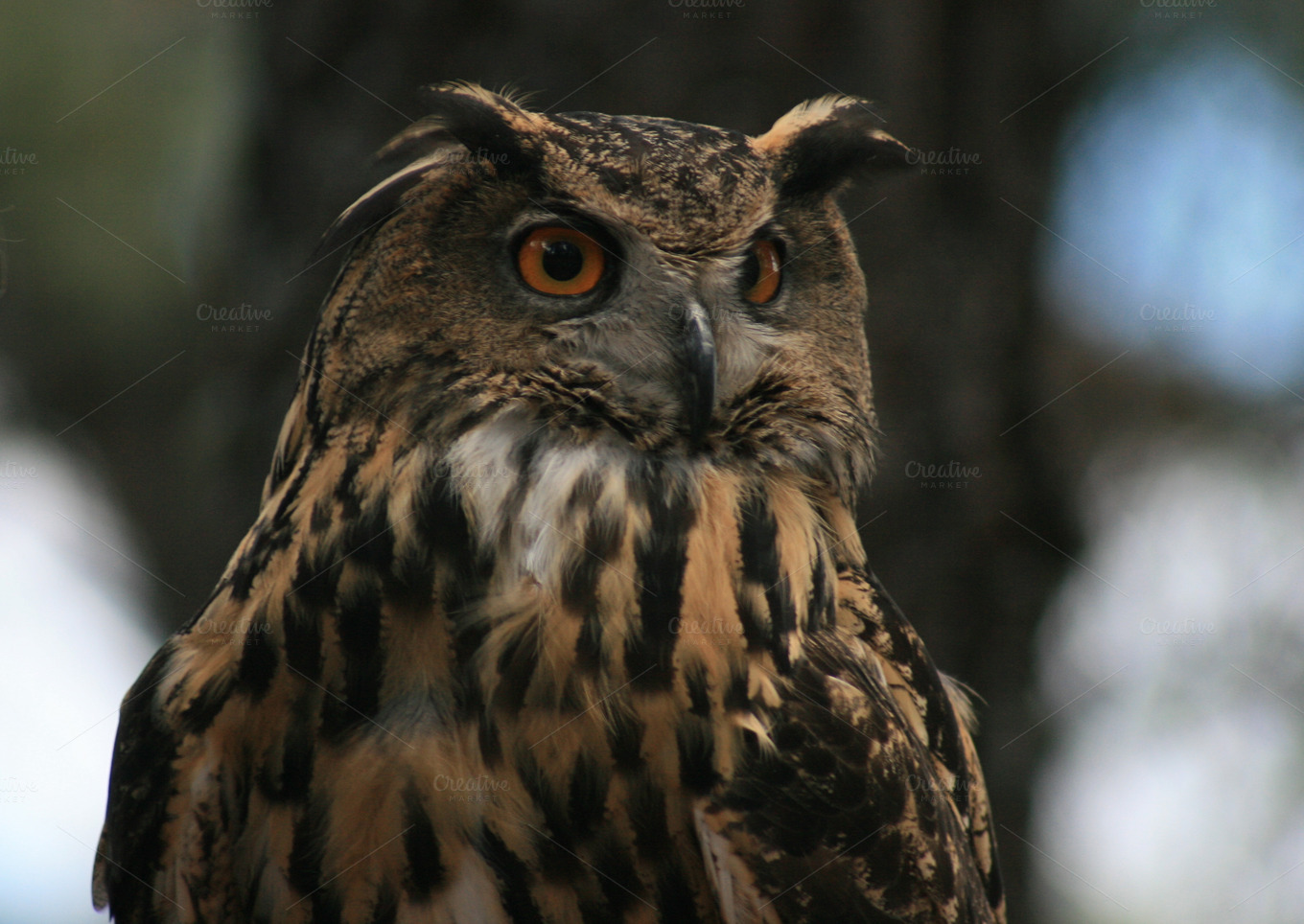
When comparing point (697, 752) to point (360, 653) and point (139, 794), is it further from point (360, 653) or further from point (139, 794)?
point (139, 794)

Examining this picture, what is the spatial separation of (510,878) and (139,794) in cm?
56

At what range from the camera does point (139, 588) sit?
10.3 feet

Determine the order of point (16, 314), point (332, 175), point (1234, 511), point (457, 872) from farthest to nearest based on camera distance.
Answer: point (16, 314) < point (1234, 511) < point (332, 175) < point (457, 872)

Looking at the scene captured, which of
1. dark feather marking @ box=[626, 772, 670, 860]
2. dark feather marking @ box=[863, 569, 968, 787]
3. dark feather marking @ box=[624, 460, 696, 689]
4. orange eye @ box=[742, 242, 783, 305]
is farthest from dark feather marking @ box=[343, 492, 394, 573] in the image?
dark feather marking @ box=[863, 569, 968, 787]

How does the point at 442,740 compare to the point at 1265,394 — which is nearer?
the point at 442,740

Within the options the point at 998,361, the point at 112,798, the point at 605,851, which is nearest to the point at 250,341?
the point at 112,798

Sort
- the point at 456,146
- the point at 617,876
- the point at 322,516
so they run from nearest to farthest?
the point at 617,876
the point at 322,516
the point at 456,146

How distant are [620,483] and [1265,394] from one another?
2422 mm

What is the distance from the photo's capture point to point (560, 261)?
1551 mm

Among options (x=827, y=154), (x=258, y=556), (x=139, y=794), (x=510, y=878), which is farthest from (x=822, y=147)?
(x=139, y=794)

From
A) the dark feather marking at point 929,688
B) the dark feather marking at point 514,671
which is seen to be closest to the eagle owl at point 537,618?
the dark feather marking at point 514,671

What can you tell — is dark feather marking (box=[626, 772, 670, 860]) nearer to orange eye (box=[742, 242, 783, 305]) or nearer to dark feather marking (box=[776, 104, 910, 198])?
orange eye (box=[742, 242, 783, 305])

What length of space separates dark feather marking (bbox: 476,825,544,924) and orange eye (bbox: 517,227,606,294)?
0.76 metres

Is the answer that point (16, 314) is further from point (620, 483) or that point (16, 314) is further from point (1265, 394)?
point (1265, 394)
